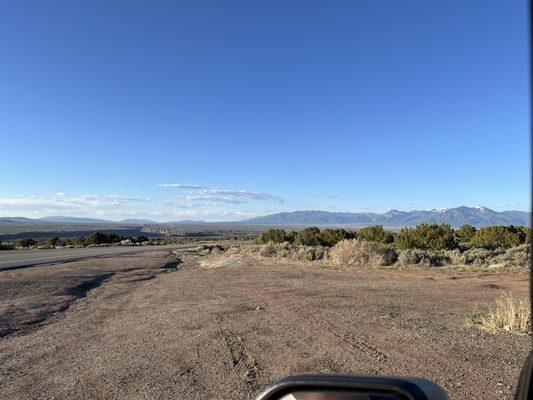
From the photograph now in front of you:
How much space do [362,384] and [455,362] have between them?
21.6ft

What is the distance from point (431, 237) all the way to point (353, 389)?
3294cm

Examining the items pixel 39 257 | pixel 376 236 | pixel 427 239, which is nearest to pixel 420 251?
pixel 427 239

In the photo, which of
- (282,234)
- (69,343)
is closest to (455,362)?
(69,343)

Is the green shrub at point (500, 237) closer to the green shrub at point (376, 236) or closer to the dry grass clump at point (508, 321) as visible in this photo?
the green shrub at point (376, 236)

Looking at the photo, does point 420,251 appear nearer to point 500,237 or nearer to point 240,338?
point 500,237

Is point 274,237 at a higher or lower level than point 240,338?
higher

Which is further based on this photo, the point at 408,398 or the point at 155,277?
the point at 155,277

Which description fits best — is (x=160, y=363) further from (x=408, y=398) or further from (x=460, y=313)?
(x=460, y=313)

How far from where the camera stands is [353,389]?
2045mm

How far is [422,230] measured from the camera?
113 ft

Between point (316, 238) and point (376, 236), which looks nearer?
point (376, 236)

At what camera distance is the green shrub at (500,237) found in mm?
36059

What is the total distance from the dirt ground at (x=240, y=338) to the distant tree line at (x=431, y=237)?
1416cm

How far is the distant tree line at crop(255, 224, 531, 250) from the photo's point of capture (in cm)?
3297
